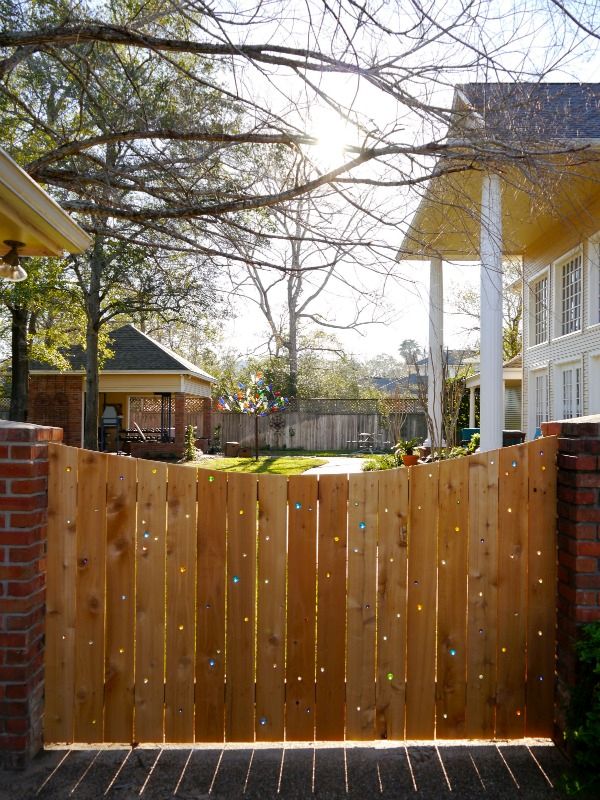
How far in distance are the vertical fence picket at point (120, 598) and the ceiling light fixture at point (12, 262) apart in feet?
6.80

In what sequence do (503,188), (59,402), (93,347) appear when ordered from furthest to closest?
(59,402), (93,347), (503,188)

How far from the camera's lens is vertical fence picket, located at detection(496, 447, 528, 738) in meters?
2.98

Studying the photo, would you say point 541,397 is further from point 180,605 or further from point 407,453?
point 180,605

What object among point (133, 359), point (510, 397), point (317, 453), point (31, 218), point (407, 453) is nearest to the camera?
point (31, 218)

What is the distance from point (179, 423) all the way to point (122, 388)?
255 cm

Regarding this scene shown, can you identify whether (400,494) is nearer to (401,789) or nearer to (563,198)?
(401,789)

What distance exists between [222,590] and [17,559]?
2.84ft

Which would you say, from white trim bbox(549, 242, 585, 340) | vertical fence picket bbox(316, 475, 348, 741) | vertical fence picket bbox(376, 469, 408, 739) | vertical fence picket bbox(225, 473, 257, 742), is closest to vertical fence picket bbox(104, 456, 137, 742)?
vertical fence picket bbox(225, 473, 257, 742)

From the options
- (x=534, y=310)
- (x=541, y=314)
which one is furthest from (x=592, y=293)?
(x=534, y=310)

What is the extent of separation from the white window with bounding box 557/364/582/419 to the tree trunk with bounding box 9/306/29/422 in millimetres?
13126

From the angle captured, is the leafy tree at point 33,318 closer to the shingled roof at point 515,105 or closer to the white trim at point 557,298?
the white trim at point 557,298

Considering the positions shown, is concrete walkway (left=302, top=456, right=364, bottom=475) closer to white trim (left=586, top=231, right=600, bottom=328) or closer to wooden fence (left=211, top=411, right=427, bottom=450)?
white trim (left=586, top=231, right=600, bottom=328)

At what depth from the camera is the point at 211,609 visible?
9.71ft

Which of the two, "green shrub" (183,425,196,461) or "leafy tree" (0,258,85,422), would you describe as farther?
"green shrub" (183,425,196,461)
